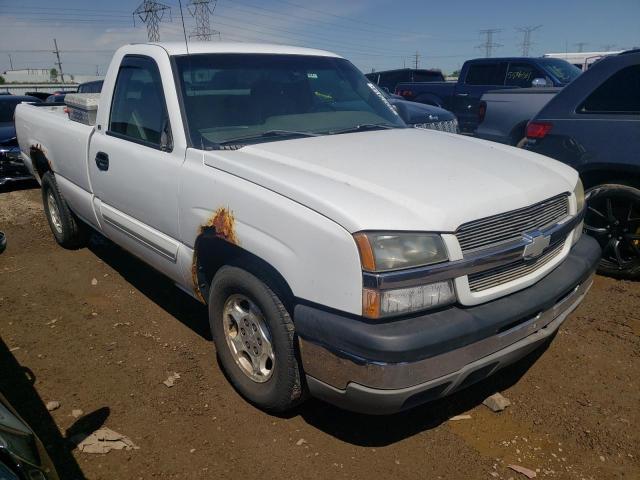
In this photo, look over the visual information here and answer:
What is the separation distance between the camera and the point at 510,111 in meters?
6.82

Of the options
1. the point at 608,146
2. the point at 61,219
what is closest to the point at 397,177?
the point at 608,146

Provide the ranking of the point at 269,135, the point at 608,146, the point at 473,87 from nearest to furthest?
the point at 269,135, the point at 608,146, the point at 473,87

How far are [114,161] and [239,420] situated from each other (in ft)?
6.71

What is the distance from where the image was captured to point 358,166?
2.62m

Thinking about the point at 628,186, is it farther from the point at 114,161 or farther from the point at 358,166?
the point at 114,161

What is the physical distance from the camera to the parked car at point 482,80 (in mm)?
11252

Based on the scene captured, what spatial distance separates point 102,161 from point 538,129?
3.73 metres

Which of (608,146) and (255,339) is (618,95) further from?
(255,339)

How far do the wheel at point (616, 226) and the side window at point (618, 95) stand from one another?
2.08ft

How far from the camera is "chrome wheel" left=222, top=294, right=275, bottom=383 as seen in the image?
267 cm

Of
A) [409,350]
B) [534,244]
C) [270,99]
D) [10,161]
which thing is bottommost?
[10,161]

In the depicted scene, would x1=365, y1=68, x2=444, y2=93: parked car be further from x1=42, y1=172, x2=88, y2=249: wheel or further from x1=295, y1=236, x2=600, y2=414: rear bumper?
x1=295, y1=236, x2=600, y2=414: rear bumper

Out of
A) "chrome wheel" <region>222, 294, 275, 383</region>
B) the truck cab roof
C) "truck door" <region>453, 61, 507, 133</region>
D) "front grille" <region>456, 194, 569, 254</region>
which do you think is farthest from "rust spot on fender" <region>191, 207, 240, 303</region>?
"truck door" <region>453, 61, 507, 133</region>

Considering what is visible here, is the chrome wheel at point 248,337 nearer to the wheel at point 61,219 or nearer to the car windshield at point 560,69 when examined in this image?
the wheel at point 61,219
